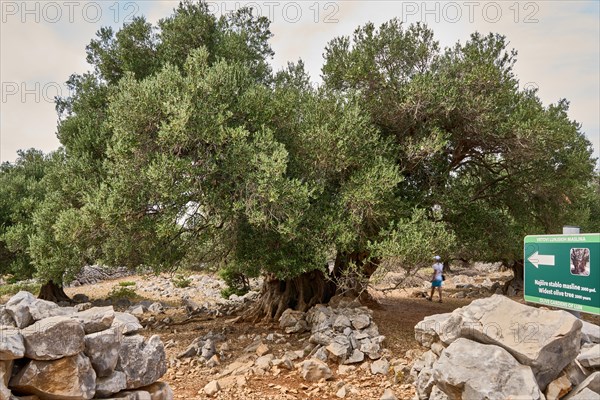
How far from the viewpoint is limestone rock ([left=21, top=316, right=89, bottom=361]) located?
21.8 ft

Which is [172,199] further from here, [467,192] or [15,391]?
[467,192]

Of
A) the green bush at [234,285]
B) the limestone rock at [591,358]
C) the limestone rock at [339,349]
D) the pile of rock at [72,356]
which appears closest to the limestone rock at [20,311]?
the pile of rock at [72,356]

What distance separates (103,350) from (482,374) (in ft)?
19.0

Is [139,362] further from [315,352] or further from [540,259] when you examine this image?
[540,259]

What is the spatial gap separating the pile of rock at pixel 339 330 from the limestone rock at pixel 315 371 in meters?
0.95

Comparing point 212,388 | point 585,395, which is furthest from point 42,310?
point 585,395

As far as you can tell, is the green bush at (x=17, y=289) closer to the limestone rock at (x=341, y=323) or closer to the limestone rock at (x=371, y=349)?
the limestone rock at (x=341, y=323)

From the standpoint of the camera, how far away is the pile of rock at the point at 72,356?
657 cm

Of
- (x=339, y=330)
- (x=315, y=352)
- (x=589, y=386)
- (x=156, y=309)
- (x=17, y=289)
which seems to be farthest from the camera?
(x=17, y=289)

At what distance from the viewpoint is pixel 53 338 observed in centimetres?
673

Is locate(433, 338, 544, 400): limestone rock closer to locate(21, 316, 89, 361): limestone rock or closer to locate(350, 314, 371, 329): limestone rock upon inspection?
locate(21, 316, 89, 361): limestone rock

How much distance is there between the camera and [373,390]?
32.8 ft

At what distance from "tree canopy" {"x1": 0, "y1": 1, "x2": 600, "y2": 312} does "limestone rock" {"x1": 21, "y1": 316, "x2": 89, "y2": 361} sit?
5.18m

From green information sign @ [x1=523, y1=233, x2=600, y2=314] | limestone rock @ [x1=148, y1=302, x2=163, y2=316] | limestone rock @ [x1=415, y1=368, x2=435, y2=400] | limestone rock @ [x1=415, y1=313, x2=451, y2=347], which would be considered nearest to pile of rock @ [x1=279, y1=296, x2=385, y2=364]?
limestone rock @ [x1=415, y1=313, x2=451, y2=347]
